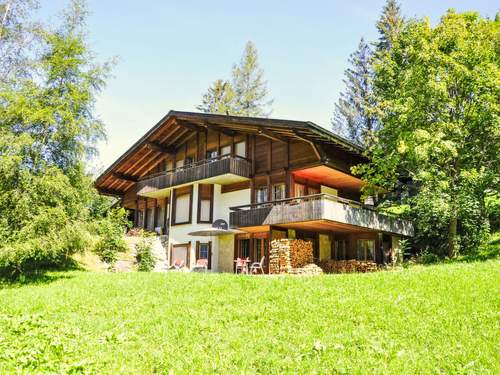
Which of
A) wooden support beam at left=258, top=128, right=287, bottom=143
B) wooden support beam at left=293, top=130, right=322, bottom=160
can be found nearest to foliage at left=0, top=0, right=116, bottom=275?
wooden support beam at left=258, top=128, right=287, bottom=143

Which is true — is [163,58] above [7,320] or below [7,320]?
above

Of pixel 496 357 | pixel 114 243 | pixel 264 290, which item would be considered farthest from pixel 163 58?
pixel 496 357

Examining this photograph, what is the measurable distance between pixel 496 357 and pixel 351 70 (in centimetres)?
3481

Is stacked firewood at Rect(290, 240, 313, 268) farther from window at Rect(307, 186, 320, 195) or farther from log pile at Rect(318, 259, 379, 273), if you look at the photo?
window at Rect(307, 186, 320, 195)

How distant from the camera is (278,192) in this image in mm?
22031

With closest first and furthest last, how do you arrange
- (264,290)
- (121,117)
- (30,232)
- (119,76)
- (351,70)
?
(264,290), (30,232), (121,117), (119,76), (351,70)

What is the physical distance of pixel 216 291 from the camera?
12008mm

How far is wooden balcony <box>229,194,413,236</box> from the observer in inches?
717

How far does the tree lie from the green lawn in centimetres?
566

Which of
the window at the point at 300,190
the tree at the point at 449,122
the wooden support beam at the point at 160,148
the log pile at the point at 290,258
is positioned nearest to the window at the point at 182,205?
the wooden support beam at the point at 160,148

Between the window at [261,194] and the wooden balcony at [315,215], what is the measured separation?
1.72 ft

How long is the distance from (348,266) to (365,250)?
2.48 m

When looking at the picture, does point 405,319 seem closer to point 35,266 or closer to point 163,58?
point 163,58

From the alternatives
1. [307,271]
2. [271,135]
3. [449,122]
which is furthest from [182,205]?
[449,122]
